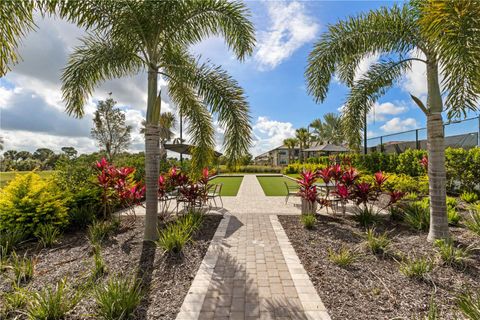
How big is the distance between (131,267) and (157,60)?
4.03 metres

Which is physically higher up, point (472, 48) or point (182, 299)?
point (472, 48)

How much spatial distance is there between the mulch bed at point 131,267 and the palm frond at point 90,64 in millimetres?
2951

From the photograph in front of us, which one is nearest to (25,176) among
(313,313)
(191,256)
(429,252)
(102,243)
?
(102,243)

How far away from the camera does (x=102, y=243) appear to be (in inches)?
191

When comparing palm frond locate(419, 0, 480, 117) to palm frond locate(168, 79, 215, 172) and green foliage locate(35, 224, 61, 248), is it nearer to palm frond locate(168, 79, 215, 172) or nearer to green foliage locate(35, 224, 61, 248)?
palm frond locate(168, 79, 215, 172)

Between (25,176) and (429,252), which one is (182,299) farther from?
(25,176)

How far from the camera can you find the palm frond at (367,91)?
17.1 ft

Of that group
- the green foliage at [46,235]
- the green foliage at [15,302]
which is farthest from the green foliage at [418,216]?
the green foliage at [46,235]

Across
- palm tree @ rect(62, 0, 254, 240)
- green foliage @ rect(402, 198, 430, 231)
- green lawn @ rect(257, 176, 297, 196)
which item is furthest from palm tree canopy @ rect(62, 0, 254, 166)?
green lawn @ rect(257, 176, 297, 196)

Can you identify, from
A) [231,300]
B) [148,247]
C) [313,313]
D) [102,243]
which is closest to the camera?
[313,313]

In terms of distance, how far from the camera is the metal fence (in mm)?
9047

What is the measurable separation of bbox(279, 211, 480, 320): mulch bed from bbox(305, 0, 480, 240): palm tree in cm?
83

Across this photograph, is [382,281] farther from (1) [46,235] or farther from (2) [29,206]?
(2) [29,206]

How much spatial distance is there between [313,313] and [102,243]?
13.8 feet
